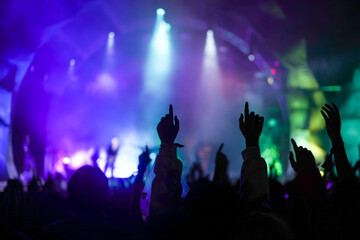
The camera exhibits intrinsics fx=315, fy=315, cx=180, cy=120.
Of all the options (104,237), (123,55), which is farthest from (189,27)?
(104,237)

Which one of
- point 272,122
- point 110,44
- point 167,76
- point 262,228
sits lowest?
point 262,228

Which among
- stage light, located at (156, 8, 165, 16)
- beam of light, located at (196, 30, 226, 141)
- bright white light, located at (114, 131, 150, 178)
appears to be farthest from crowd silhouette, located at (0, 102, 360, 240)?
beam of light, located at (196, 30, 226, 141)

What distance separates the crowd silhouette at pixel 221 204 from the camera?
1.29 m

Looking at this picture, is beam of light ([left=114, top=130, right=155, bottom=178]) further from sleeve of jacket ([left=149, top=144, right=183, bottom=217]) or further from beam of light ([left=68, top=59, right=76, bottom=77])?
sleeve of jacket ([left=149, top=144, right=183, bottom=217])

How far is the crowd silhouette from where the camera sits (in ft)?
4.24

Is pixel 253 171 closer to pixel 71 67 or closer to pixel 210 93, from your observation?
pixel 71 67

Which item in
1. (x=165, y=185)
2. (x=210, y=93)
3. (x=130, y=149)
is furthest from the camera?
(x=210, y=93)

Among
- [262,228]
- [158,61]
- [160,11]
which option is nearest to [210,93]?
[158,61]

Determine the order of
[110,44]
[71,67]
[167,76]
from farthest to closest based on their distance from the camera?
[167,76] < [110,44] < [71,67]

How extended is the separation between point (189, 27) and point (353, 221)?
20880mm

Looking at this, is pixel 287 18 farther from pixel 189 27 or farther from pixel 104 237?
pixel 104 237

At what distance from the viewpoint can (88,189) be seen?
2.14 meters

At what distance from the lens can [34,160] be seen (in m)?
14.4

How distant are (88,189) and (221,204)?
103 centimetres
